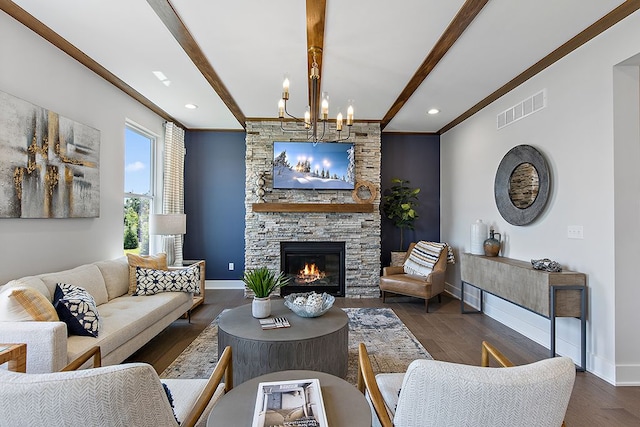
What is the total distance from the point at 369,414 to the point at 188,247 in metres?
4.93

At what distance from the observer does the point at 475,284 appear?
3.90m

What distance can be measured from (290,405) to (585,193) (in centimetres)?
289

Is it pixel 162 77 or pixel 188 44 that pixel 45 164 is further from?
pixel 188 44

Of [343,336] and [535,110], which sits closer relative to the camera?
[343,336]

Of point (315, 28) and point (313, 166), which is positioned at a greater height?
point (315, 28)

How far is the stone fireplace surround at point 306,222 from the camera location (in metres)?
5.05

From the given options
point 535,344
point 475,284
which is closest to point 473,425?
point 535,344

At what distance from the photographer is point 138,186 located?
4535 mm

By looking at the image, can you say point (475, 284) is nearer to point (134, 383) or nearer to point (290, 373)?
point (290, 373)

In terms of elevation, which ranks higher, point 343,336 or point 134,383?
point 134,383

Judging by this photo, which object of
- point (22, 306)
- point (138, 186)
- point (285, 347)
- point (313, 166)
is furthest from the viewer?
point (313, 166)

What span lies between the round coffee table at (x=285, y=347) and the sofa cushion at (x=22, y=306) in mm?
1092

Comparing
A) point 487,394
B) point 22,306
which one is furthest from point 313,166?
point 487,394

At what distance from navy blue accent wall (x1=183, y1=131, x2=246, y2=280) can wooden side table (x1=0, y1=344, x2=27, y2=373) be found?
395cm
